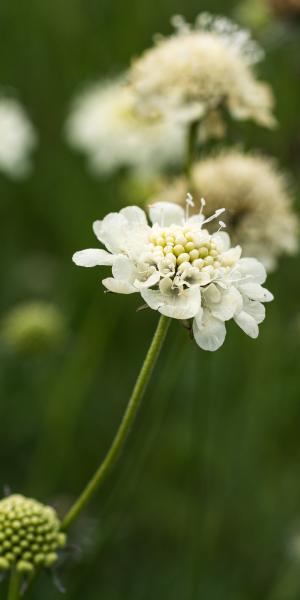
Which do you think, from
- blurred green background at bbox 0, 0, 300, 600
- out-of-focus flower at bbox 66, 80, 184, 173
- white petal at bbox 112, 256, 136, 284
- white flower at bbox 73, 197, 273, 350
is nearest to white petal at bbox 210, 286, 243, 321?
white flower at bbox 73, 197, 273, 350

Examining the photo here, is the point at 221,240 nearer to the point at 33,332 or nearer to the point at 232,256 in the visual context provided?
the point at 232,256

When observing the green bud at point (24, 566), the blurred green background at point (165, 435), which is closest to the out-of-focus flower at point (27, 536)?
the green bud at point (24, 566)

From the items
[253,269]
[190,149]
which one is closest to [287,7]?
[190,149]

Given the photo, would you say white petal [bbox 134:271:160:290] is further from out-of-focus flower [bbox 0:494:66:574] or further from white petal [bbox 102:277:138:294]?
out-of-focus flower [bbox 0:494:66:574]

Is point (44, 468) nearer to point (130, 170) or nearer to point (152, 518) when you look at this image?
point (152, 518)

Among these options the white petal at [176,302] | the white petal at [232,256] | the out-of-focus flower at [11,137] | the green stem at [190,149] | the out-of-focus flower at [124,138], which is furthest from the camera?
the out-of-focus flower at [124,138]

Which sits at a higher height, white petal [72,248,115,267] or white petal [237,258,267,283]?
white petal [237,258,267,283]

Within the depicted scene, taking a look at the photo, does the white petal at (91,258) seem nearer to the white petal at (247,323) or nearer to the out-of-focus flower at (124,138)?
the white petal at (247,323)
